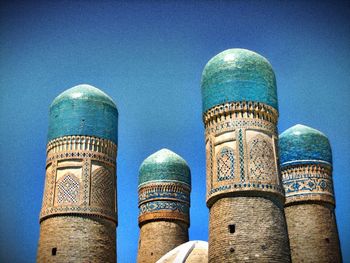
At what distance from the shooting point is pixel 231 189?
10.1 m

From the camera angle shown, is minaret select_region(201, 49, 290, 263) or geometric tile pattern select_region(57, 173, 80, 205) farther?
geometric tile pattern select_region(57, 173, 80, 205)

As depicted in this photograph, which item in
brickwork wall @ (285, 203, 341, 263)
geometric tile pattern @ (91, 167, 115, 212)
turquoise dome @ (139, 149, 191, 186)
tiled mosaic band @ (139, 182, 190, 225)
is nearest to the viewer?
geometric tile pattern @ (91, 167, 115, 212)

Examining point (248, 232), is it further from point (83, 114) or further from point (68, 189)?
point (83, 114)

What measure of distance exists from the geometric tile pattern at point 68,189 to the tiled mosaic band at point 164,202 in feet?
14.4

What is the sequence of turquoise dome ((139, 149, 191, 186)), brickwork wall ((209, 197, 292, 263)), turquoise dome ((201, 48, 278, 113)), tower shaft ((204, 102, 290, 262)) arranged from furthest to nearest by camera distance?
turquoise dome ((139, 149, 191, 186)), turquoise dome ((201, 48, 278, 113)), tower shaft ((204, 102, 290, 262)), brickwork wall ((209, 197, 292, 263))

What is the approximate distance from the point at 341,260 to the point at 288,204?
191 centimetres

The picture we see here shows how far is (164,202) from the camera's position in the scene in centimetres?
1638

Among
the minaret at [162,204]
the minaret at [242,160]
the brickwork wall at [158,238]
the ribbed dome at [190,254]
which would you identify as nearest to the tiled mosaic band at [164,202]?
the minaret at [162,204]

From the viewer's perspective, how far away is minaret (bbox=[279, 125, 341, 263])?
13828mm

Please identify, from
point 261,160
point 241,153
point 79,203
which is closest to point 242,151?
point 241,153

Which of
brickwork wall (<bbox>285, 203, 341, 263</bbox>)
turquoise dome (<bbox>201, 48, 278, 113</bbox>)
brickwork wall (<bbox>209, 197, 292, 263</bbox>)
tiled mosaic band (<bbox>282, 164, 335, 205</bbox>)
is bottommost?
brickwork wall (<bbox>209, 197, 292, 263</bbox>)

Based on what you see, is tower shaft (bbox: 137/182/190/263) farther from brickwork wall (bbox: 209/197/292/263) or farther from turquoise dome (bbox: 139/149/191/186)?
brickwork wall (bbox: 209/197/292/263)

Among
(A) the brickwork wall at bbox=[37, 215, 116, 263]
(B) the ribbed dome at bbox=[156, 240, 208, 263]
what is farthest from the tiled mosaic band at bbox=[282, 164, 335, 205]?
(A) the brickwork wall at bbox=[37, 215, 116, 263]

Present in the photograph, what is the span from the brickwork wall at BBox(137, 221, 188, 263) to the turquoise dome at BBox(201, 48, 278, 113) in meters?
5.74
